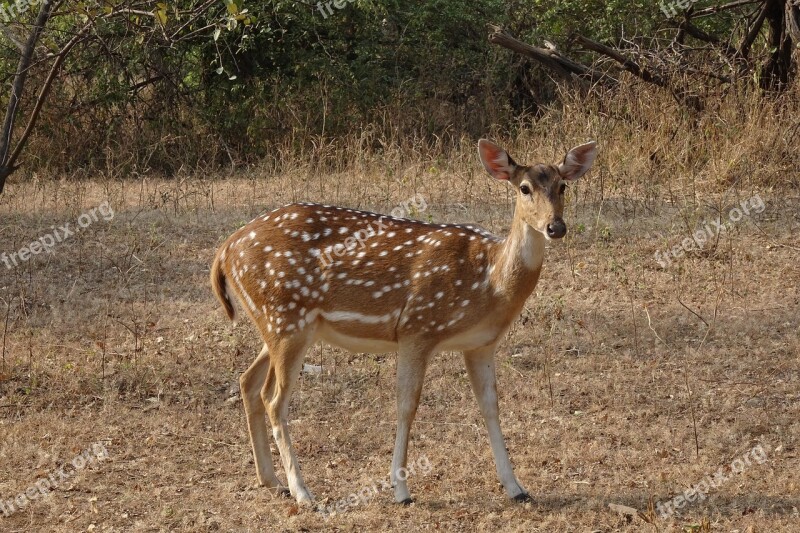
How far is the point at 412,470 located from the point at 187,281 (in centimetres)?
391

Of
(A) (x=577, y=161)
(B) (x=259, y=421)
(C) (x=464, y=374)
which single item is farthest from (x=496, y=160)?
(C) (x=464, y=374)

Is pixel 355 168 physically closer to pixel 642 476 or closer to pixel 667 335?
pixel 667 335

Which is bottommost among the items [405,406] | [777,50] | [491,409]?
[491,409]

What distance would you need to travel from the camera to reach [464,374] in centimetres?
809

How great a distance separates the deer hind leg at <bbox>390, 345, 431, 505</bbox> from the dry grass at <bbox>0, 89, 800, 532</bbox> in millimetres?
172

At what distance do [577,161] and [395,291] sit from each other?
1.33 meters

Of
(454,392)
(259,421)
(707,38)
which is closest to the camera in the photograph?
(259,421)

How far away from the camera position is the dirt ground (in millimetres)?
6180

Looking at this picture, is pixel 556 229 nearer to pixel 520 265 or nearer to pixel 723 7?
pixel 520 265

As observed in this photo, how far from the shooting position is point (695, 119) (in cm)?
1209

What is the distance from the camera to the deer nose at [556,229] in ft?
19.3

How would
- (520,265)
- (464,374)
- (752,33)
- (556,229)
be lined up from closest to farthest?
(556,229), (520,265), (464,374), (752,33)

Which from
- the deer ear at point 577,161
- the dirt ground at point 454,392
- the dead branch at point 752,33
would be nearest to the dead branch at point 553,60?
the dead branch at point 752,33

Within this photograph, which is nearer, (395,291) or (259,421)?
(395,291)
